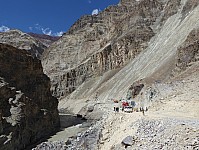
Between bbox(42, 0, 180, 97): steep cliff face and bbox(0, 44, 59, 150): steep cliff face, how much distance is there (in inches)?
1930

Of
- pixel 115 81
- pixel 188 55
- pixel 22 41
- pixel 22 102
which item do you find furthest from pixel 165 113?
pixel 22 41

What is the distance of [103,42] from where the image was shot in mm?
118875

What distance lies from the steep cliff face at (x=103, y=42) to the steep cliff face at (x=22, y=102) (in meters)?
49.0

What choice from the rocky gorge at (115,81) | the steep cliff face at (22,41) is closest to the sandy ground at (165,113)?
the rocky gorge at (115,81)

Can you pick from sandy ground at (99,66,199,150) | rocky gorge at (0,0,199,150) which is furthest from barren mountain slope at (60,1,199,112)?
sandy ground at (99,66,199,150)

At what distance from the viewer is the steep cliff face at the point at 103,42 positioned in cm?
9988

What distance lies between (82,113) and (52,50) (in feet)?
228

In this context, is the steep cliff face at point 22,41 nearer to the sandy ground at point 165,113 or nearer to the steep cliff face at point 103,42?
the steep cliff face at point 103,42

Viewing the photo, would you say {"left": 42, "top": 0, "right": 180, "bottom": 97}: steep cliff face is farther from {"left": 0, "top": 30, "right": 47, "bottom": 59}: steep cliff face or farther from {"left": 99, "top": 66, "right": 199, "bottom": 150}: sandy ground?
{"left": 99, "top": 66, "right": 199, "bottom": 150}: sandy ground

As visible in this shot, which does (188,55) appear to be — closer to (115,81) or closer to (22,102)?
(22,102)

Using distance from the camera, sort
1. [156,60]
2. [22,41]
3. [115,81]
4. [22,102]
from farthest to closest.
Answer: [22,41], [115,81], [156,60], [22,102]

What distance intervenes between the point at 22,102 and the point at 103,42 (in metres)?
79.9

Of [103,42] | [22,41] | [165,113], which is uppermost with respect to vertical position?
[22,41]

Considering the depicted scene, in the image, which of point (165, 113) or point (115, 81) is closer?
point (165, 113)
